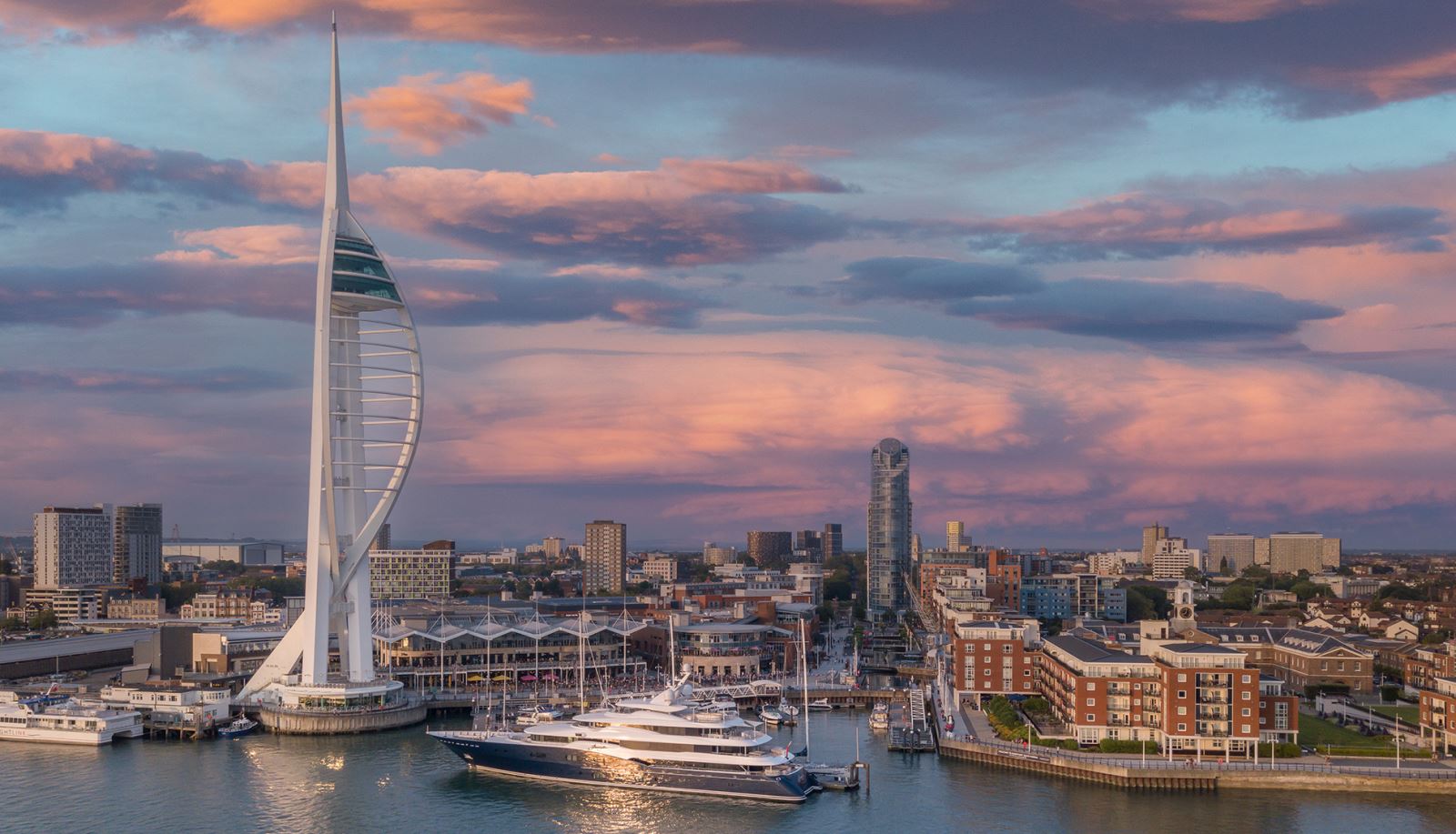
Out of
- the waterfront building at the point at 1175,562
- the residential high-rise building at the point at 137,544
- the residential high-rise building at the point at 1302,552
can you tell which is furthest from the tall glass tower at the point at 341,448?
the residential high-rise building at the point at 1302,552

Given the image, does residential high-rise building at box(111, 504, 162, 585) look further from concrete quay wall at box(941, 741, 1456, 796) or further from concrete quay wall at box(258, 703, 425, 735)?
concrete quay wall at box(941, 741, 1456, 796)

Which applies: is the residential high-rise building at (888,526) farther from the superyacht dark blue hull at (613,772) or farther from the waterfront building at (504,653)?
the superyacht dark blue hull at (613,772)

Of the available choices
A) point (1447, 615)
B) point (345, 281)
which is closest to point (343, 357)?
point (345, 281)

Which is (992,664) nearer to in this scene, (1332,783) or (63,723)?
(1332,783)

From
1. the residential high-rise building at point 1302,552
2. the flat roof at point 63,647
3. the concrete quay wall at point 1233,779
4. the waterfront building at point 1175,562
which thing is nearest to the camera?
the concrete quay wall at point 1233,779

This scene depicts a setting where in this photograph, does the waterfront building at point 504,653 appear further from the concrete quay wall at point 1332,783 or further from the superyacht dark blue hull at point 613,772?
the concrete quay wall at point 1332,783

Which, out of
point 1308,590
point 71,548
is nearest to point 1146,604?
point 1308,590

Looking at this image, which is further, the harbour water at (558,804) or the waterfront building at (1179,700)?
the waterfront building at (1179,700)

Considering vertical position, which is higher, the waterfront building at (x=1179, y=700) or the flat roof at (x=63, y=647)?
the waterfront building at (x=1179, y=700)

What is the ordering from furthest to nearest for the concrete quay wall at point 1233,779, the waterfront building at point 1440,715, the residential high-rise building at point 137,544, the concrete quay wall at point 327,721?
the residential high-rise building at point 137,544, the concrete quay wall at point 327,721, the waterfront building at point 1440,715, the concrete quay wall at point 1233,779

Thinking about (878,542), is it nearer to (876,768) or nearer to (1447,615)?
(1447,615)
